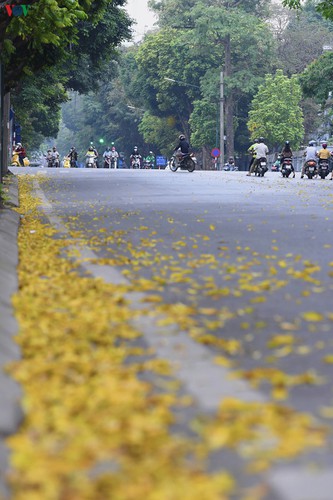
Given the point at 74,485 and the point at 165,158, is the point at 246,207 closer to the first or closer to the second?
the point at 74,485

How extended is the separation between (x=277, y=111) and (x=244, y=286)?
85074mm

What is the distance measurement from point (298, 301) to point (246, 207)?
12040 millimetres

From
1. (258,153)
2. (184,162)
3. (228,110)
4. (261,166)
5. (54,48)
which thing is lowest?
(184,162)

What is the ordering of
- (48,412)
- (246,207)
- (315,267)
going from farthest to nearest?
1. (246,207)
2. (315,267)
3. (48,412)

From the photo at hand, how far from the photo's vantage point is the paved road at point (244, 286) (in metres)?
5.35

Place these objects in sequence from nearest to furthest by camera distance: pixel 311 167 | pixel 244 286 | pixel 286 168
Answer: pixel 244 286 < pixel 311 167 < pixel 286 168

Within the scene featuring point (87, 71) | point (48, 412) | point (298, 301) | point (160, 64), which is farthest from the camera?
point (160, 64)

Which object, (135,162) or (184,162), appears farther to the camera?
(135,162)

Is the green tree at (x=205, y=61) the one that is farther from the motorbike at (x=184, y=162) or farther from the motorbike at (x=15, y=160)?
the motorbike at (x=184, y=162)

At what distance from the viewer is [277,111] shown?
93.0 metres

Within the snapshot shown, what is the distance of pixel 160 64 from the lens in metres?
98.2

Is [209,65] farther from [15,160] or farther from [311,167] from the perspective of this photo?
[311,167]

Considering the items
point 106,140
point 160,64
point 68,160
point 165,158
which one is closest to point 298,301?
point 68,160

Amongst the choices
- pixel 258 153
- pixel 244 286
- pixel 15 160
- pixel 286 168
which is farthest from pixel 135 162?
pixel 244 286
